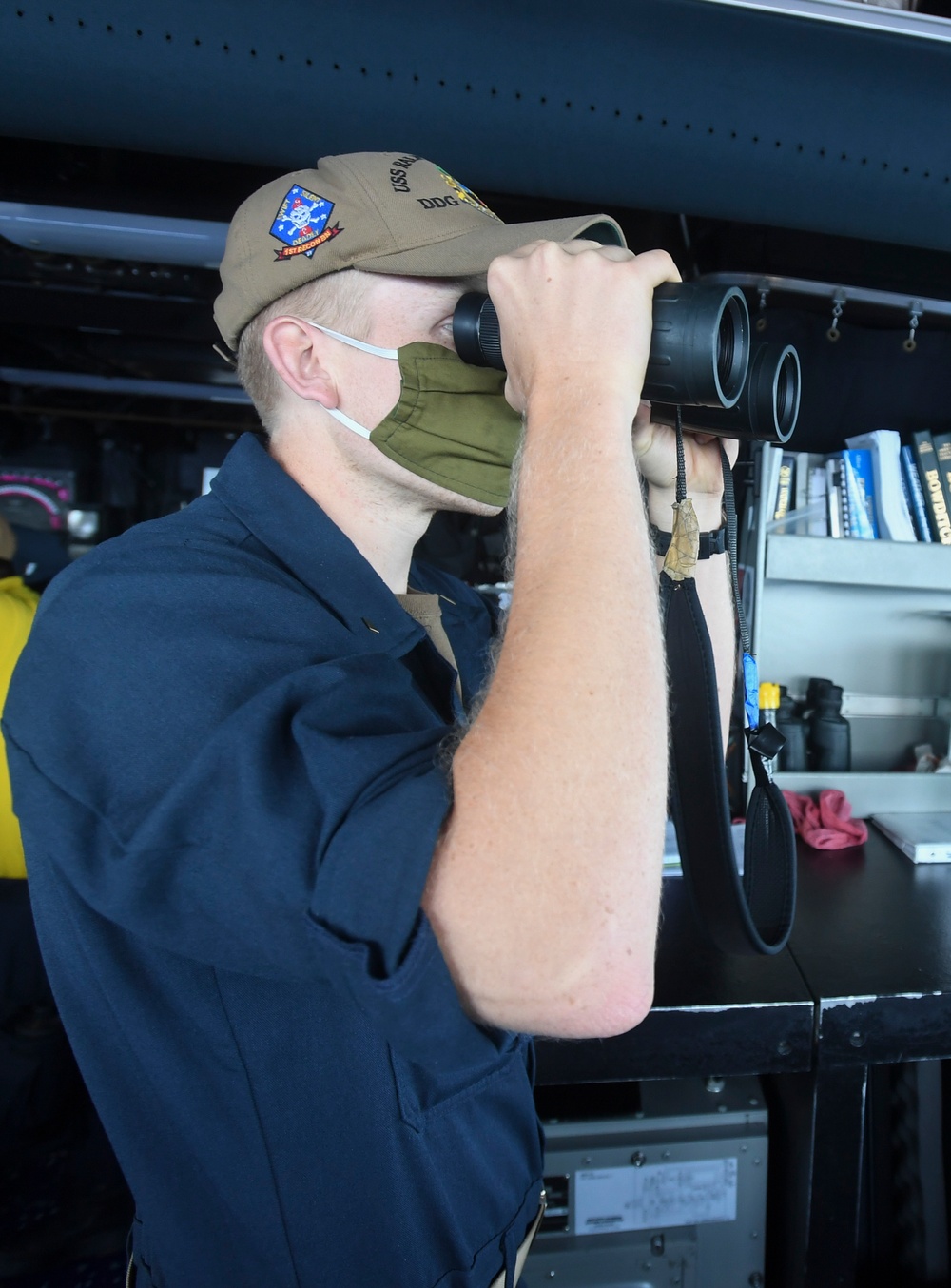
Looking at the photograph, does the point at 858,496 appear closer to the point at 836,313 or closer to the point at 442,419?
the point at 836,313

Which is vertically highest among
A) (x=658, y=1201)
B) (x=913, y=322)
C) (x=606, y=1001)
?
(x=913, y=322)

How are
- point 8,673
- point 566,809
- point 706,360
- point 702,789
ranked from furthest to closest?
1. point 8,673
2. point 702,789
3. point 706,360
4. point 566,809

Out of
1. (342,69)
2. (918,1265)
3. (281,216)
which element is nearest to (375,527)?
(281,216)

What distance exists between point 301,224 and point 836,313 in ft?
4.66

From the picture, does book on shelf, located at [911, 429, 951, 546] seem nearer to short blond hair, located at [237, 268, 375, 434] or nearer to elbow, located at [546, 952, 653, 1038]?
short blond hair, located at [237, 268, 375, 434]

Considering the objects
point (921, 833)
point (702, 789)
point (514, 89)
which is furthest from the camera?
point (921, 833)

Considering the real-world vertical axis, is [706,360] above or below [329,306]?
below

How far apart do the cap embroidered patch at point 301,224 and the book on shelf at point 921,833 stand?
4.79 feet

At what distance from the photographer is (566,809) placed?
46 centimetres

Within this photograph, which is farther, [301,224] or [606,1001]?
[301,224]

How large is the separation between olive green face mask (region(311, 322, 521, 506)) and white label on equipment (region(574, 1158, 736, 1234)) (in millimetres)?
1017

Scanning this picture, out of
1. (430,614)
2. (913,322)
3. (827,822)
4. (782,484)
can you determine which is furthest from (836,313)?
(430,614)

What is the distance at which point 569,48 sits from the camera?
3.67 ft

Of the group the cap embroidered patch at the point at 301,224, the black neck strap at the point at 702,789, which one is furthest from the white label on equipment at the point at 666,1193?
the cap embroidered patch at the point at 301,224
